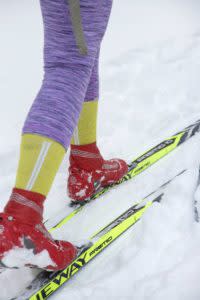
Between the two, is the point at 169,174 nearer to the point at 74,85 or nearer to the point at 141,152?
the point at 141,152

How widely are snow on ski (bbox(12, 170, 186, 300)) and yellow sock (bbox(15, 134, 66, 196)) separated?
13.3 inches

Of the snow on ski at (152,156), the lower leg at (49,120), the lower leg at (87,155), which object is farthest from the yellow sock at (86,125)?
the lower leg at (49,120)

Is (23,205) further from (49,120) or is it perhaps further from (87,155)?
(87,155)

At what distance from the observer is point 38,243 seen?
3.63 ft

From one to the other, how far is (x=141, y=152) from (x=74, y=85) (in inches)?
39.4

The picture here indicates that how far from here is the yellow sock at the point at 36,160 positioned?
1.05 metres

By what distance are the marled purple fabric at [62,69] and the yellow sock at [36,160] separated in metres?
0.02


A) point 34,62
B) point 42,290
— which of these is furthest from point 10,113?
point 42,290

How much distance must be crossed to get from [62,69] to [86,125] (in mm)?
499

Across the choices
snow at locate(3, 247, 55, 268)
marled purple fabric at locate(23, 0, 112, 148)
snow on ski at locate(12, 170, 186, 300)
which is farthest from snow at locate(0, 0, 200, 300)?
marled purple fabric at locate(23, 0, 112, 148)

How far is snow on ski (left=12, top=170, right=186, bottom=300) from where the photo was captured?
1.22 metres

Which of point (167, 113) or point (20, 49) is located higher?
point (20, 49)

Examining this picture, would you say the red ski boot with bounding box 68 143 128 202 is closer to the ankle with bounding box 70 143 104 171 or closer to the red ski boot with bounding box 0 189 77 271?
the ankle with bounding box 70 143 104 171

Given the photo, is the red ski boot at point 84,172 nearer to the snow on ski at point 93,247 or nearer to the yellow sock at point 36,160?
the snow on ski at point 93,247
